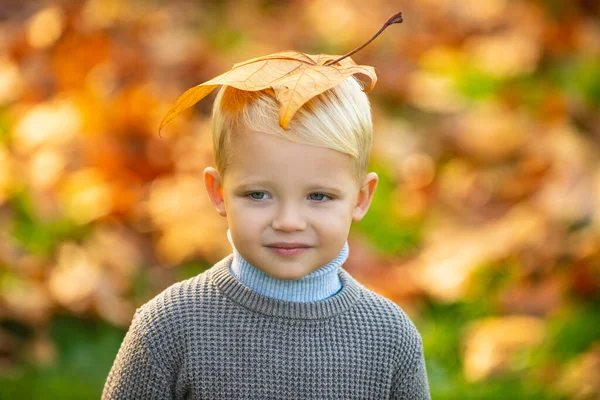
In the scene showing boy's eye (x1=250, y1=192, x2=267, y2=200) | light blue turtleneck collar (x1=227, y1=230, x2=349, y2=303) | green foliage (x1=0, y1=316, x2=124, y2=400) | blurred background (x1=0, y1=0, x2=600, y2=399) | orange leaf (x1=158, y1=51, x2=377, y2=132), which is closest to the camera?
orange leaf (x1=158, y1=51, x2=377, y2=132)

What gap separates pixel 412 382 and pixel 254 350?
38 centimetres

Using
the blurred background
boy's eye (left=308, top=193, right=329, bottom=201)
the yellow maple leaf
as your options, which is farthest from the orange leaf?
the blurred background

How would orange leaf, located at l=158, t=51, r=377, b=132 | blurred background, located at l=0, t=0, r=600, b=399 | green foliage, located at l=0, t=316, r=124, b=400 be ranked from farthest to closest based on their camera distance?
blurred background, located at l=0, t=0, r=600, b=399, green foliage, located at l=0, t=316, r=124, b=400, orange leaf, located at l=158, t=51, r=377, b=132

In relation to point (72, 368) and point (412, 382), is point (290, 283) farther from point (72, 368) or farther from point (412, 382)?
point (72, 368)

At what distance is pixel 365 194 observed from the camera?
213cm

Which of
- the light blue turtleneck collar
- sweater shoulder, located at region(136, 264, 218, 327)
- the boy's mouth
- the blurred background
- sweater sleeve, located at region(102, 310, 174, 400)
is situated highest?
the blurred background

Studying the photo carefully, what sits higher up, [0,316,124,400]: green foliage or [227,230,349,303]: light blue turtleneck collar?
[0,316,124,400]: green foliage

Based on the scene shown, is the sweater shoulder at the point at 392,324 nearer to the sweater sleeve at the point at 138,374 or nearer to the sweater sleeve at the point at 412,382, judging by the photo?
the sweater sleeve at the point at 412,382

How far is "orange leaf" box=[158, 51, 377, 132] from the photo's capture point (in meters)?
1.85

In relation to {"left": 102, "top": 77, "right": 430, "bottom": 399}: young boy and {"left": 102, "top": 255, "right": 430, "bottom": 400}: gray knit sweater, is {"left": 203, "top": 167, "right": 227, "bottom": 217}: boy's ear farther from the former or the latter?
{"left": 102, "top": 255, "right": 430, "bottom": 400}: gray knit sweater

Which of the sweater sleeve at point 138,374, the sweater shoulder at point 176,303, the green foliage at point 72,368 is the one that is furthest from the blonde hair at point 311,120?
the green foliage at point 72,368

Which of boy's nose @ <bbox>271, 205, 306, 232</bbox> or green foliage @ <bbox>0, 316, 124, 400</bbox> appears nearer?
boy's nose @ <bbox>271, 205, 306, 232</bbox>

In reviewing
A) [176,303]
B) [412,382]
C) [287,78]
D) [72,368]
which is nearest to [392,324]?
[412,382]

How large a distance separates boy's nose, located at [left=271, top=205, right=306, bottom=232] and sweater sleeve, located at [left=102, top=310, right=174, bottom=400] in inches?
15.8
